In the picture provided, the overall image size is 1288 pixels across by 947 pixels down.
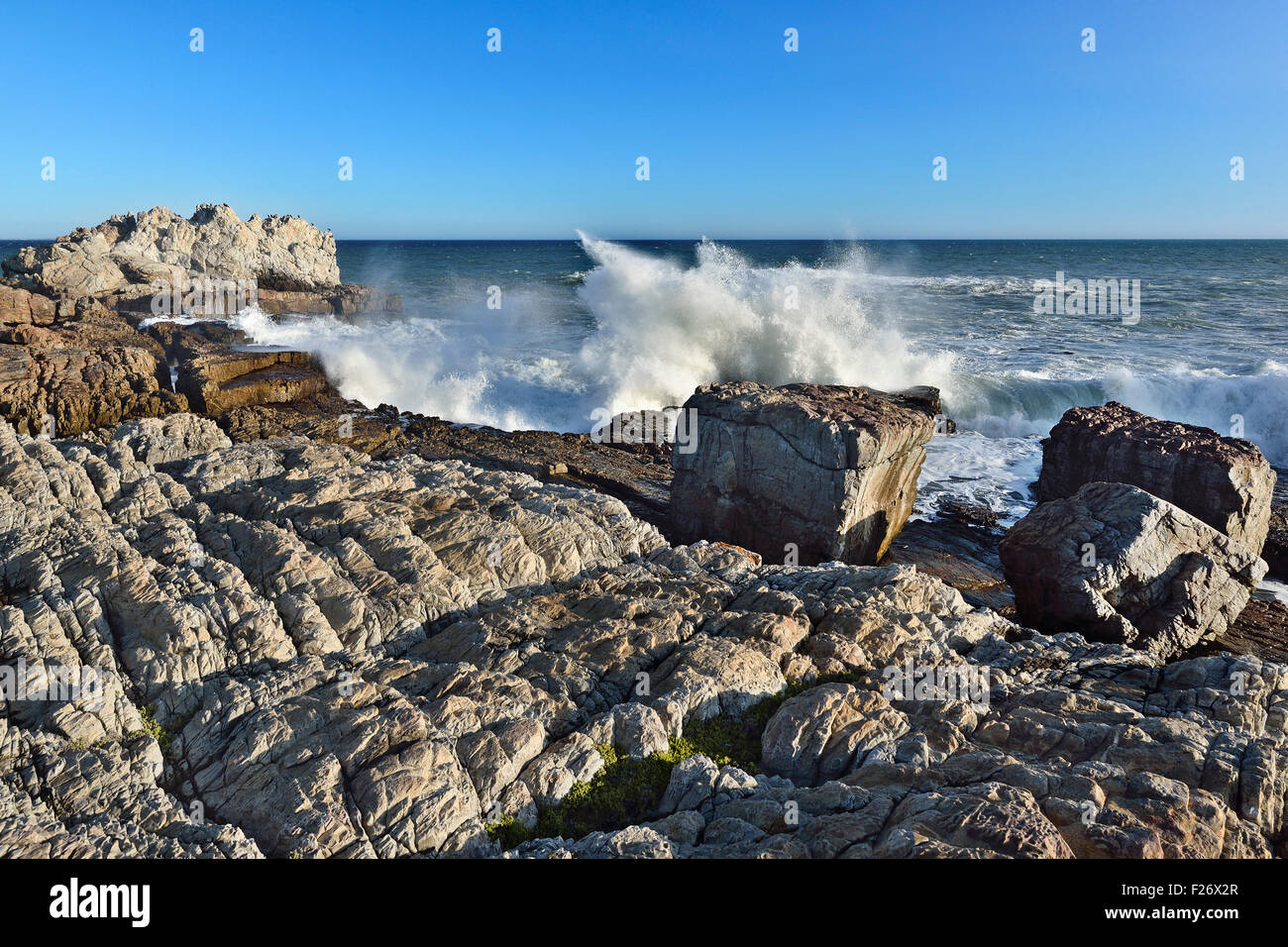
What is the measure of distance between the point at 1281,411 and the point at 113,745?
3527cm

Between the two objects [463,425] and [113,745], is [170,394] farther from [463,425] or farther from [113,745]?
[113,745]

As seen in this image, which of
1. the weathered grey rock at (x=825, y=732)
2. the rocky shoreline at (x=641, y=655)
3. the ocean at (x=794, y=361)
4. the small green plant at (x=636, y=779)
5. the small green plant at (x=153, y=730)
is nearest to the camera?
the rocky shoreline at (x=641, y=655)

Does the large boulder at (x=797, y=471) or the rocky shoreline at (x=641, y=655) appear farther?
the large boulder at (x=797, y=471)

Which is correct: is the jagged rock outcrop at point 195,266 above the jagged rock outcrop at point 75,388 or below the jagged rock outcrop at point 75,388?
above

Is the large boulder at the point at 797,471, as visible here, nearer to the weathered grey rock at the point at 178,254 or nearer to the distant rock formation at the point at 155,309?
the distant rock formation at the point at 155,309

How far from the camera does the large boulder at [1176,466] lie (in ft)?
50.7

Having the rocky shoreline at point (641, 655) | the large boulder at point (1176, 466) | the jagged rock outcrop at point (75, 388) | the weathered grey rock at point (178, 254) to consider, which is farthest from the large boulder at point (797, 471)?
the weathered grey rock at point (178, 254)

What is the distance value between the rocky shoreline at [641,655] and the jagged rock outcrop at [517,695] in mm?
40

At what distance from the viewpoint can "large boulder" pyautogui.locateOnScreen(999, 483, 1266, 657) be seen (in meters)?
12.9

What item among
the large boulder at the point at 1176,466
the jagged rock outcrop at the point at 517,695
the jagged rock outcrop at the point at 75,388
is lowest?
the jagged rock outcrop at the point at 517,695

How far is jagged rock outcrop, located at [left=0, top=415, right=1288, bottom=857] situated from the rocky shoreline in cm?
4

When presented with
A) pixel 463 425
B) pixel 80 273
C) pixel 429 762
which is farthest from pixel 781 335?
pixel 80 273

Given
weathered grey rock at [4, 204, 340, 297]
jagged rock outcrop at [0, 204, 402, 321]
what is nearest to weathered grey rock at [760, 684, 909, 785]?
jagged rock outcrop at [0, 204, 402, 321]

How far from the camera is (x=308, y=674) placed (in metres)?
9.27
